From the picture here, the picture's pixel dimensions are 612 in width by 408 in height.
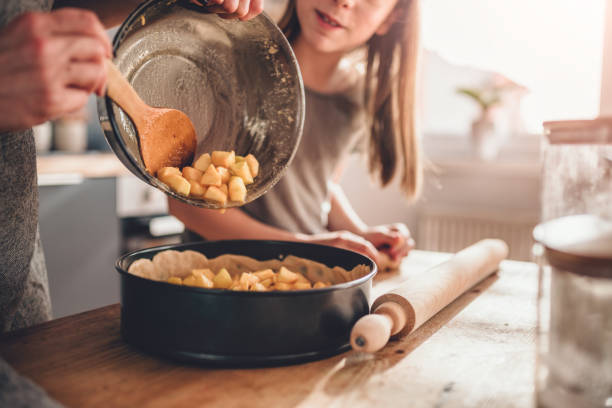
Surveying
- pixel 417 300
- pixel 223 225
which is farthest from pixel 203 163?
pixel 223 225

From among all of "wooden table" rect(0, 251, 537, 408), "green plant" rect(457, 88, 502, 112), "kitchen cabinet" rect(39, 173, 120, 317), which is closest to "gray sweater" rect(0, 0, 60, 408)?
"wooden table" rect(0, 251, 537, 408)

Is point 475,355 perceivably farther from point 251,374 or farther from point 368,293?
point 251,374

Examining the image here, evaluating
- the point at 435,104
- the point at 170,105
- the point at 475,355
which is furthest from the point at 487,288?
the point at 435,104

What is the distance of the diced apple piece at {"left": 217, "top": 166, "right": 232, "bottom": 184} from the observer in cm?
84

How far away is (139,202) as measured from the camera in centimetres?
271

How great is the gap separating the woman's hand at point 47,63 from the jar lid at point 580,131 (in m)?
0.50

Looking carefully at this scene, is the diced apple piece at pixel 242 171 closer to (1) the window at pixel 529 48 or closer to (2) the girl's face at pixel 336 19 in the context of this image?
(2) the girl's face at pixel 336 19

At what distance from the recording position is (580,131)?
565 mm

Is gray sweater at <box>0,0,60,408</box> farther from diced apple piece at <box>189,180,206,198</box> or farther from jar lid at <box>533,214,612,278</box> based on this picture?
jar lid at <box>533,214,612,278</box>

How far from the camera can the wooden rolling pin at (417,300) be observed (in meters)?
0.70

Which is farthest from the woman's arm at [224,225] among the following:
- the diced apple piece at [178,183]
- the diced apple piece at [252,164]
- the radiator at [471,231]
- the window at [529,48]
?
the radiator at [471,231]

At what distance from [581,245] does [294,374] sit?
37 cm

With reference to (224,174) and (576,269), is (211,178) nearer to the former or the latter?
(224,174)

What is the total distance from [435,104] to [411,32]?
2.13 meters
